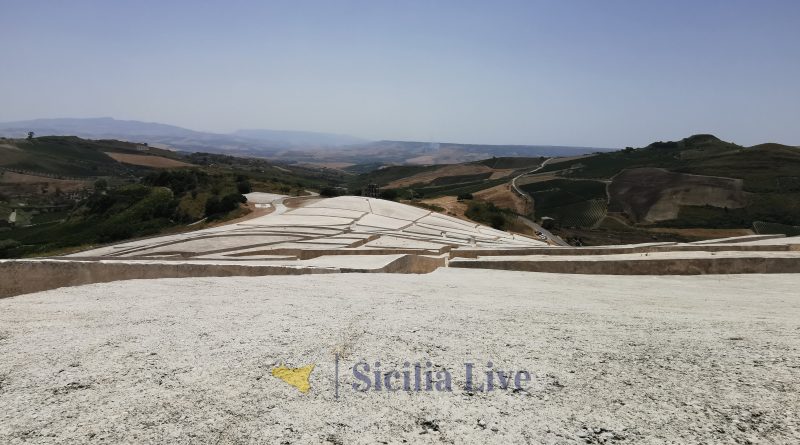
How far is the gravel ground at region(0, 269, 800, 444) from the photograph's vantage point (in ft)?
10.5

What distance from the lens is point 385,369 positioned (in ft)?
13.7

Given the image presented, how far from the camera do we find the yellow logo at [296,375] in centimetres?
387

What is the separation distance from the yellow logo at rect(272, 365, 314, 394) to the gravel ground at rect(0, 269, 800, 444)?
11cm

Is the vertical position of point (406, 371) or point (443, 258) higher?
point (406, 371)

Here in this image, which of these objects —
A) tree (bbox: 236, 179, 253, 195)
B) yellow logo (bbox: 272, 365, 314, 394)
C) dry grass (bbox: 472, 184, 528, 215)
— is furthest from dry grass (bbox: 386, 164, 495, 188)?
yellow logo (bbox: 272, 365, 314, 394)

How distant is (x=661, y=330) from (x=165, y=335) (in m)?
5.50

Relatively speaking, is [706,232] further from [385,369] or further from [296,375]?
[296,375]

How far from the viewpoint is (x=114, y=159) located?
14525 cm

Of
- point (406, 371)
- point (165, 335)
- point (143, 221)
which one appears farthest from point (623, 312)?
point (143, 221)

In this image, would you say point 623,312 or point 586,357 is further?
point 623,312

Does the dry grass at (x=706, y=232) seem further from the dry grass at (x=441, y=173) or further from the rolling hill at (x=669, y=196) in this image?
the dry grass at (x=441, y=173)

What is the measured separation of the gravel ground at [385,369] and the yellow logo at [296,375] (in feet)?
0.35

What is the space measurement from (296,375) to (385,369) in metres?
0.79

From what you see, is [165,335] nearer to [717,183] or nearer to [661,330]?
[661,330]
